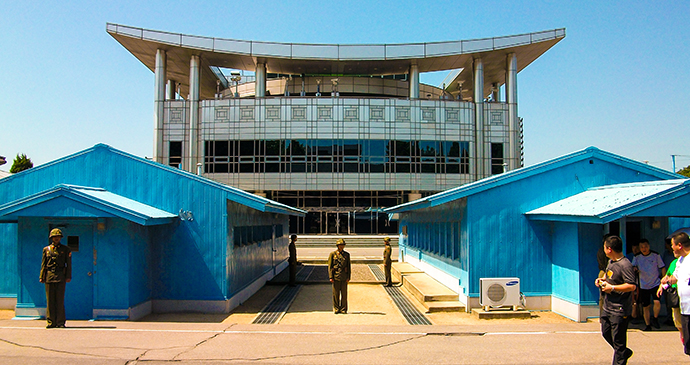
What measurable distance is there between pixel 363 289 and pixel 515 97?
29.1 meters

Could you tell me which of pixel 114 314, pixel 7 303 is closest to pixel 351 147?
pixel 7 303

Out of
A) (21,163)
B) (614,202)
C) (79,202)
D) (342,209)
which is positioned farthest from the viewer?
(21,163)

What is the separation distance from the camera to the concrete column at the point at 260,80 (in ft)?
130

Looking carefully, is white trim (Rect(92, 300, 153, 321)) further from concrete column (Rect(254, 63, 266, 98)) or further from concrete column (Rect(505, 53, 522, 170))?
concrete column (Rect(505, 53, 522, 170))

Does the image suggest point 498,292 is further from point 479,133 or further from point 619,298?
point 479,133

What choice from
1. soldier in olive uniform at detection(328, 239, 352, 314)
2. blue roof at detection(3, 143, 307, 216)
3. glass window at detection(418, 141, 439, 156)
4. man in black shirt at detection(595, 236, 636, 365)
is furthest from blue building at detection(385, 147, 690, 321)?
glass window at detection(418, 141, 439, 156)

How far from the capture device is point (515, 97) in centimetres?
4006

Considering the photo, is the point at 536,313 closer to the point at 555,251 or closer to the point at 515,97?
the point at 555,251

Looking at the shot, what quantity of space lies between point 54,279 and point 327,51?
32.3 m

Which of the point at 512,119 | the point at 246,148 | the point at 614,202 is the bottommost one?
the point at 614,202

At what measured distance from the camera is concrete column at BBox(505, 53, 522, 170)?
39812mm

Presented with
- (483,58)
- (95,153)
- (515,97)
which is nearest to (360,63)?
(483,58)

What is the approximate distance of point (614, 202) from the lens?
1004cm

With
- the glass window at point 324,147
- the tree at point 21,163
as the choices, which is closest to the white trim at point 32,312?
the glass window at point 324,147
